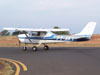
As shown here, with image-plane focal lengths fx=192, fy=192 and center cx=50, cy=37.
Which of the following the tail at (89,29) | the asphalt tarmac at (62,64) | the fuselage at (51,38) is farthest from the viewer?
the fuselage at (51,38)

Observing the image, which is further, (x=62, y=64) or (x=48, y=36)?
(x=48, y=36)

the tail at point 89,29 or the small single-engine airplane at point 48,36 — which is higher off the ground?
the tail at point 89,29

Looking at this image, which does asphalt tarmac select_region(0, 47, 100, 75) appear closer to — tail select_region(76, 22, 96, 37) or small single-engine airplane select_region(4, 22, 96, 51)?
small single-engine airplane select_region(4, 22, 96, 51)

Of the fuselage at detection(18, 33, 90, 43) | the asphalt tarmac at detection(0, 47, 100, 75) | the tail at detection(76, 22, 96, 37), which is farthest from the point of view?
the fuselage at detection(18, 33, 90, 43)

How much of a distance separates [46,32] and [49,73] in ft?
45.9

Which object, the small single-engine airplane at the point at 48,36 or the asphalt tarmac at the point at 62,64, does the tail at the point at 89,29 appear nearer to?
the small single-engine airplane at the point at 48,36

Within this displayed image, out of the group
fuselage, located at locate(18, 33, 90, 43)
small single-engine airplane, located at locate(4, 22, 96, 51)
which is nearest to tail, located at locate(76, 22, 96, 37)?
small single-engine airplane, located at locate(4, 22, 96, 51)

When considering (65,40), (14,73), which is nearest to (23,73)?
(14,73)

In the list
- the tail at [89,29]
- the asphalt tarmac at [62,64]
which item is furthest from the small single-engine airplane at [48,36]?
the asphalt tarmac at [62,64]

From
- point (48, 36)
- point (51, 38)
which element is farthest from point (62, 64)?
point (48, 36)

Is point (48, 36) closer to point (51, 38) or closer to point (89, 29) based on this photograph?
point (51, 38)

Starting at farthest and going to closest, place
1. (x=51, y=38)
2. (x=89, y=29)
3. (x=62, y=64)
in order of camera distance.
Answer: (x=51, y=38), (x=89, y=29), (x=62, y=64)

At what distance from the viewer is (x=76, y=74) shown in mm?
7188

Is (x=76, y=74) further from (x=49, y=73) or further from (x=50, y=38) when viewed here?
(x=50, y=38)
